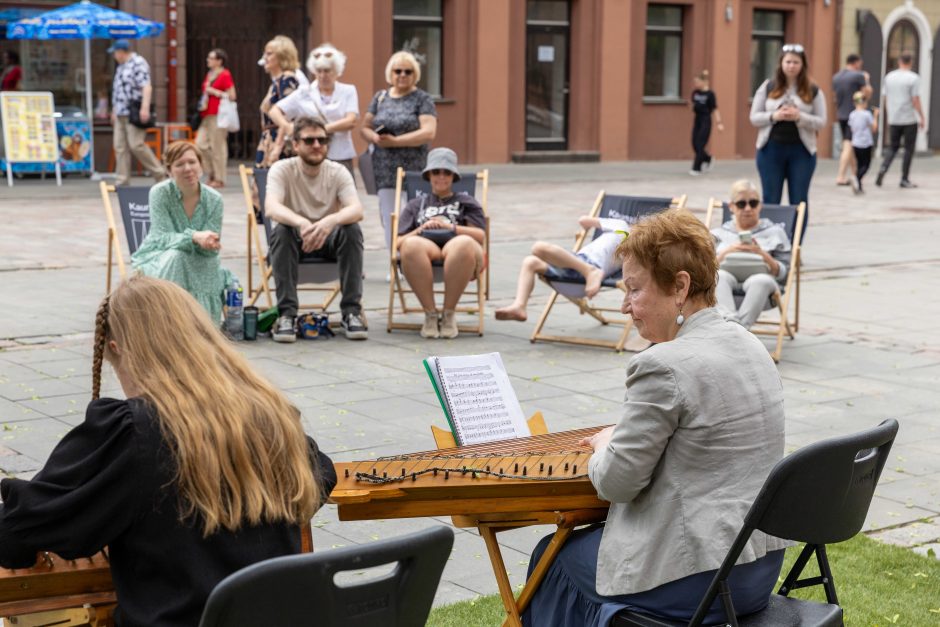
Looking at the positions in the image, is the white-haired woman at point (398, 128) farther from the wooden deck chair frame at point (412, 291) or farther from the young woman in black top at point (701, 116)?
the young woman in black top at point (701, 116)

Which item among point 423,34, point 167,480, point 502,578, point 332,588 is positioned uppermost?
point 423,34

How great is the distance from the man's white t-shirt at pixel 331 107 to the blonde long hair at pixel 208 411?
8563 millimetres

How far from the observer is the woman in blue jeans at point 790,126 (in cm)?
1115

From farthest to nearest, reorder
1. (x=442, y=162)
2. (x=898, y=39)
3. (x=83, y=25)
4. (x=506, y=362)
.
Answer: (x=898, y=39) < (x=83, y=25) < (x=442, y=162) < (x=506, y=362)

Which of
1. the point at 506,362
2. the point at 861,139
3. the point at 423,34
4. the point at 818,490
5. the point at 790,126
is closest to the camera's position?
the point at 818,490

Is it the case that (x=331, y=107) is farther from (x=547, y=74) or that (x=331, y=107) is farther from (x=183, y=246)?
(x=547, y=74)

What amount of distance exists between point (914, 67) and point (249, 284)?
24275 mm

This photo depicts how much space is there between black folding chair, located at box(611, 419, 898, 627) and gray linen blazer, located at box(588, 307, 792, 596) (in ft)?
0.35

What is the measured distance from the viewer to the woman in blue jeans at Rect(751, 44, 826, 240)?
11148 millimetres

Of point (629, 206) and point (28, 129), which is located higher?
point (28, 129)

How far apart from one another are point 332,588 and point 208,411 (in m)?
0.50

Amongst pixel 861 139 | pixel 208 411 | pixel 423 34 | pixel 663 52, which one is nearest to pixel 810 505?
pixel 208 411

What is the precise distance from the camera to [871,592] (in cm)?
442

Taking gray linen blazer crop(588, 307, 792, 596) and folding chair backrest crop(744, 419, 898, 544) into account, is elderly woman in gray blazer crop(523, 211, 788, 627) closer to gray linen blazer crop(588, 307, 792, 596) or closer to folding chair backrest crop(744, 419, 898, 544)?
gray linen blazer crop(588, 307, 792, 596)
